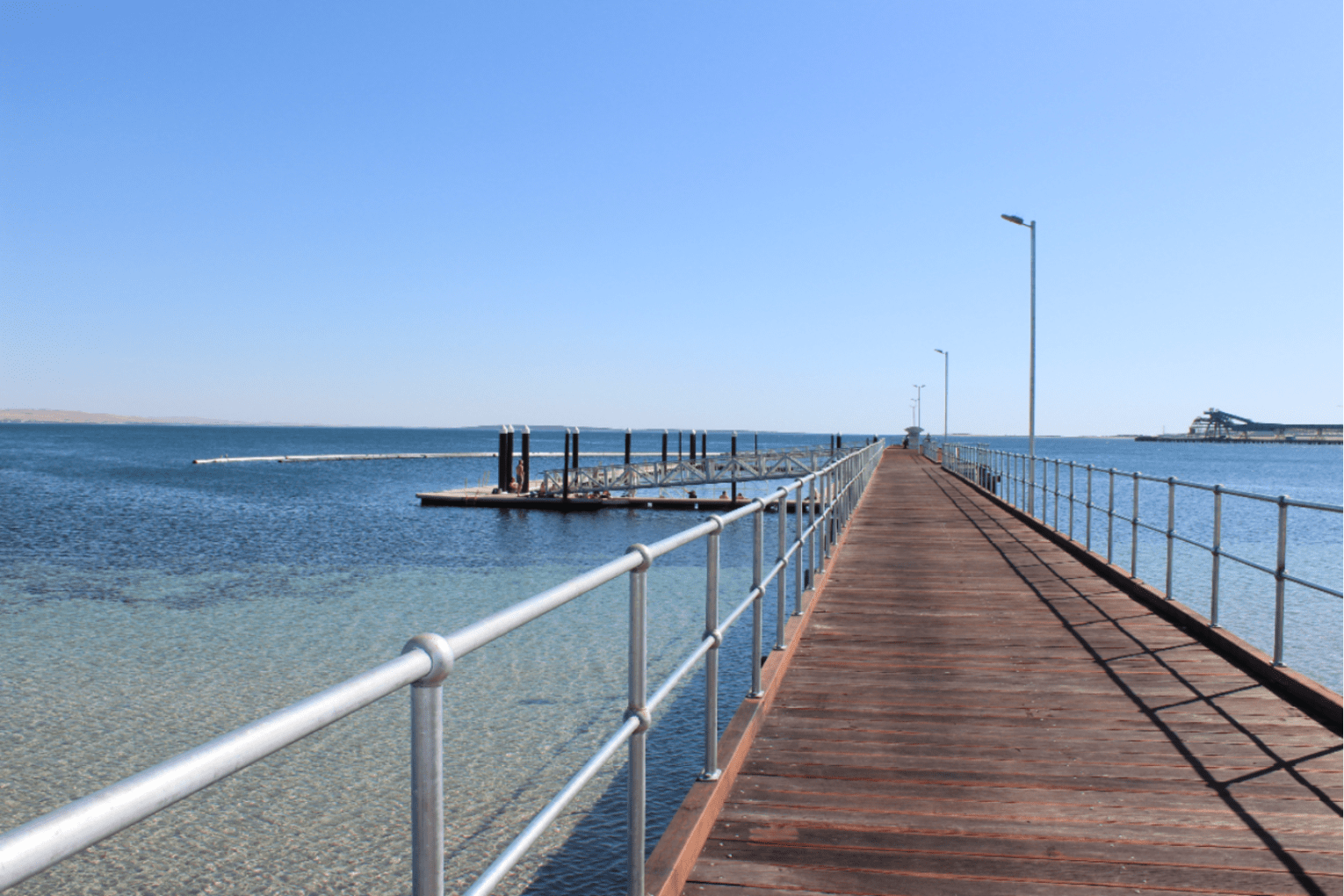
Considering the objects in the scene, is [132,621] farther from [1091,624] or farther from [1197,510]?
[1197,510]

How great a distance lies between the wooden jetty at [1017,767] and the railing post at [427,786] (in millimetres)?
1594

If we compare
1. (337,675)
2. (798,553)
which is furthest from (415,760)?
(337,675)

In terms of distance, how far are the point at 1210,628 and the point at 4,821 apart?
33.4 ft

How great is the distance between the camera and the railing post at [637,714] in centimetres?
260

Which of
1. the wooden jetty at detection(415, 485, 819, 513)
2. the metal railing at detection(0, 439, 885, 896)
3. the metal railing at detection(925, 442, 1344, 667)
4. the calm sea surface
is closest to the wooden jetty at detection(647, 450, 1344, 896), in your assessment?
the metal railing at detection(925, 442, 1344, 667)

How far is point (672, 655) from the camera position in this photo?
13.6 meters

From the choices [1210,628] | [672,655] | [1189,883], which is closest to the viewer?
[1189,883]

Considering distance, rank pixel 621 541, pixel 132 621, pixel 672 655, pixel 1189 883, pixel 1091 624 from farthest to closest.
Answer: pixel 621 541 < pixel 132 621 < pixel 672 655 < pixel 1091 624 < pixel 1189 883

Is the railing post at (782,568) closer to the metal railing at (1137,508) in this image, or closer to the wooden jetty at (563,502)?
the metal railing at (1137,508)

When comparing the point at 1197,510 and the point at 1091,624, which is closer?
the point at 1091,624

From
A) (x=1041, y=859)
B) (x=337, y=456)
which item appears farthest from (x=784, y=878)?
(x=337, y=456)

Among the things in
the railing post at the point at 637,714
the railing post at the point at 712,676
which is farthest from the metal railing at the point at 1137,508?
the railing post at the point at 637,714

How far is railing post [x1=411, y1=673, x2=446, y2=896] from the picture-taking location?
4.69ft

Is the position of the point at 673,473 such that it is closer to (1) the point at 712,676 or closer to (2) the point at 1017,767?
(2) the point at 1017,767
